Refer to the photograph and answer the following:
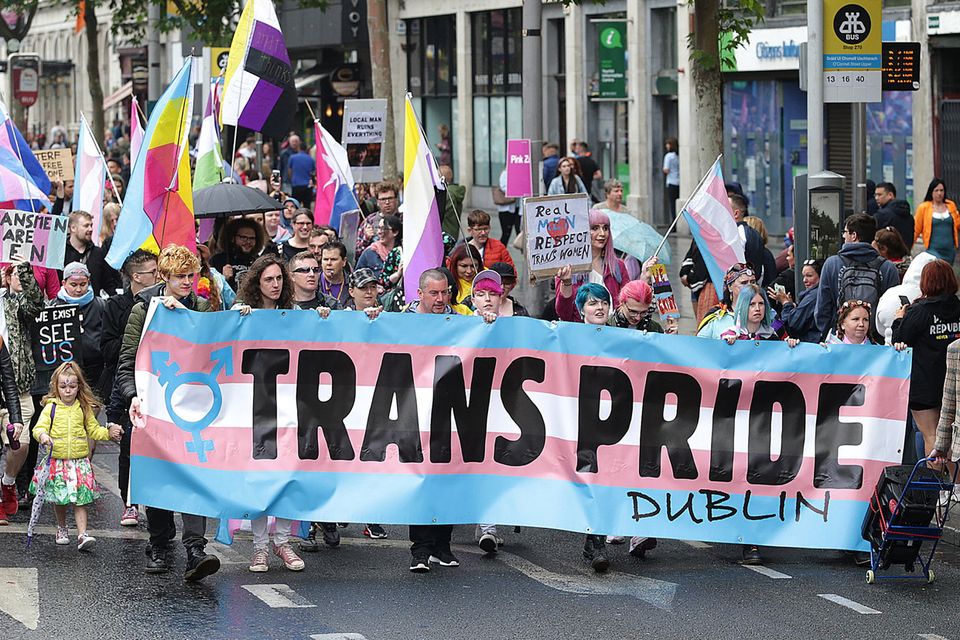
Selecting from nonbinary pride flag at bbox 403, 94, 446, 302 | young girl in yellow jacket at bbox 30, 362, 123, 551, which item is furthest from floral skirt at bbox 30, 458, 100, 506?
nonbinary pride flag at bbox 403, 94, 446, 302

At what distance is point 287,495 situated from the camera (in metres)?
8.98

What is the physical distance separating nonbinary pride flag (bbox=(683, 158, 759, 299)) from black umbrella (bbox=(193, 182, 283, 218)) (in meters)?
3.65

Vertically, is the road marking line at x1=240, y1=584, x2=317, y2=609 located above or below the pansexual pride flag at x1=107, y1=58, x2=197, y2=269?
below

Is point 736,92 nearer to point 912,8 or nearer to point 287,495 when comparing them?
point 912,8

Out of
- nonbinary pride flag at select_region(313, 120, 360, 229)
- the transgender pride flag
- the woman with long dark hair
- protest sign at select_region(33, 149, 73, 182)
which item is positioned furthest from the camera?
the woman with long dark hair

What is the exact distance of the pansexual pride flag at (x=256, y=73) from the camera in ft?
46.3

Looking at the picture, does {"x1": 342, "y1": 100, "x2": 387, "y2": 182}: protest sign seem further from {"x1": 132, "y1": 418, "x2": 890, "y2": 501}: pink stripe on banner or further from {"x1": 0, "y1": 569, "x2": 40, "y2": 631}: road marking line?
{"x1": 0, "y1": 569, "x2": 40, "y2": 631}: road marking line

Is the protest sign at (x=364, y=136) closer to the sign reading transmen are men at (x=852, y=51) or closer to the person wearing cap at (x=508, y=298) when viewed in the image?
the sign reading transmen are men at (x=852, y=51)

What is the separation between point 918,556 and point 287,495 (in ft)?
10.8

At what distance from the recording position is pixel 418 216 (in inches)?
455

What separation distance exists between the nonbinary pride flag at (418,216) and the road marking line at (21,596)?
11.4 feet

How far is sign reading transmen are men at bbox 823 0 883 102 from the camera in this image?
13.2 meters

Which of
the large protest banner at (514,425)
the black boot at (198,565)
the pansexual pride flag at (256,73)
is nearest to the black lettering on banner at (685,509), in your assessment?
the large protest banner at (514,425)

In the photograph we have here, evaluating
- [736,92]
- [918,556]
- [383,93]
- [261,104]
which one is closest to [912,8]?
[736,92]
